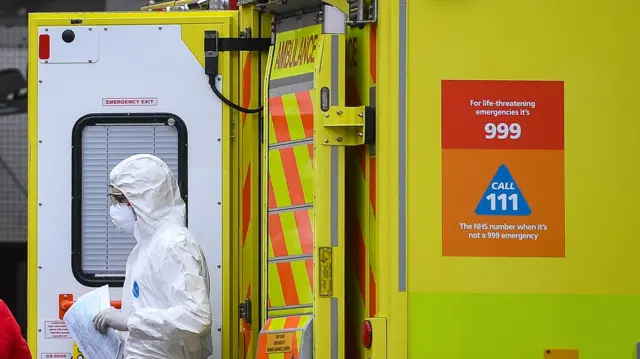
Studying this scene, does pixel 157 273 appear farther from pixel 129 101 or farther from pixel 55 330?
pixel 129 101

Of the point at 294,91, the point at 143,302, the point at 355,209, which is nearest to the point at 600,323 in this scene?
the point at 355,209

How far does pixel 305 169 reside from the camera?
416cm

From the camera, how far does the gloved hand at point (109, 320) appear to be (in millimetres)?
4582

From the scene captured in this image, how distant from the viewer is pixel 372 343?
12.6 feet

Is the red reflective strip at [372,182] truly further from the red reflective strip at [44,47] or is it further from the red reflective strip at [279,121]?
the red reflective strip at [44,47]

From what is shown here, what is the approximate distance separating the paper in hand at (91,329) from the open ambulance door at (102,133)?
0.20m

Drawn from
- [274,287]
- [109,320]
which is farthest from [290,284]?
[109,320]

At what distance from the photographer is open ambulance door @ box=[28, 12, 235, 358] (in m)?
4.84

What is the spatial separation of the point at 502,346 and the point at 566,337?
0.67 feet

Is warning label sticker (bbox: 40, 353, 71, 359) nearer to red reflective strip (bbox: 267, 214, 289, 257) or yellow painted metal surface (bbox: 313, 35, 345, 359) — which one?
red reflective strip (bbox: 267, 214, 289, 257)

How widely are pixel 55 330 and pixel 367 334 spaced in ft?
5.20

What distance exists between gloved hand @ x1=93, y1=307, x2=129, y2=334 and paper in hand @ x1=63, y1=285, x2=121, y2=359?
24 mm

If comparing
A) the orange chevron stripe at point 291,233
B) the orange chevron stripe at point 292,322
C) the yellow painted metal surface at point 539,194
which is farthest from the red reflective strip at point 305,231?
the yellow painted metal surface at point 539,194

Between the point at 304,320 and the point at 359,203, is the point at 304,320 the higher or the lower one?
the lower one
